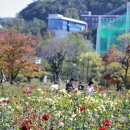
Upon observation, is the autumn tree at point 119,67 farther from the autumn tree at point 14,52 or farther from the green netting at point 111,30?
the green netting at point 111,30

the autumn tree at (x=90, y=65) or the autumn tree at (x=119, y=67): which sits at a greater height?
the autumn tree at (x=119, y=67)

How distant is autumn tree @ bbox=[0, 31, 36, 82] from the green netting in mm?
19073

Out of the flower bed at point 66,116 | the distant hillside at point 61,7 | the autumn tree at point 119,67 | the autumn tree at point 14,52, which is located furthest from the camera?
the distant hillside at point 61,7

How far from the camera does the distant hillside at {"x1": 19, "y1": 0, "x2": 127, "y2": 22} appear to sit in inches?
4277

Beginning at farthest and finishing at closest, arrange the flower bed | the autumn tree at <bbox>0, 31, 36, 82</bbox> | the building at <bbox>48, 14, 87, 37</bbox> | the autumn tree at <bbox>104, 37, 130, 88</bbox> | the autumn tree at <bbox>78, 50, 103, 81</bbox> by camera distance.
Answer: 1. the building at <bbox>48, 14, 87, 37</bbox>
2. the autumn tree at <bbox>78, 50, 103, 81</bbox>
3. the autumn tree at <bbox>104, 37, 130, 88</bbox>
4. the autumn tree at <bbox>0, 31, 36, 82</bbox>
5. the flower bed

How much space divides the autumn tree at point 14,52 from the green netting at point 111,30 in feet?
62.6

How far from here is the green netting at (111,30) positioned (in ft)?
162

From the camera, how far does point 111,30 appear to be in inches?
2052

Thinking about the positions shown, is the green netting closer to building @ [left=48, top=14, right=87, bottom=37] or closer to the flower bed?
the flower bed

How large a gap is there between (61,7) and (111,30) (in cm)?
6079

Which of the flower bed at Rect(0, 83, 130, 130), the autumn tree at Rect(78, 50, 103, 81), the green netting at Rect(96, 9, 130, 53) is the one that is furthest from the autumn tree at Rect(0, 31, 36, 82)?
the flower bed at Rect(0, 83, 130, 130)

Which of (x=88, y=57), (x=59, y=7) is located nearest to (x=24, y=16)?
(x=59, y=7)

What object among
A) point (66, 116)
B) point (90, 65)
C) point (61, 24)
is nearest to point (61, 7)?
point (61, 24)

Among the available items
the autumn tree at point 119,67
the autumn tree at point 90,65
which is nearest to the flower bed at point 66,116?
the autumn tree at point 119,67
